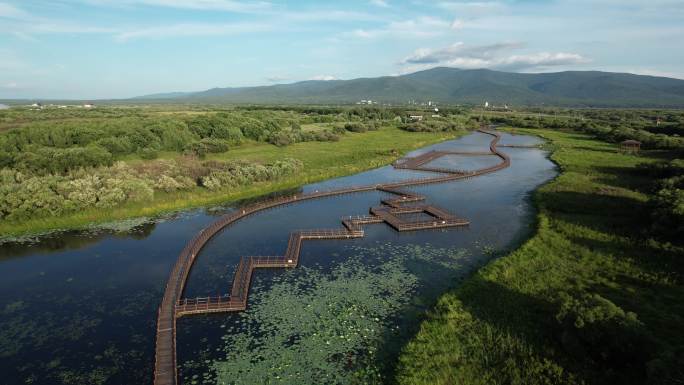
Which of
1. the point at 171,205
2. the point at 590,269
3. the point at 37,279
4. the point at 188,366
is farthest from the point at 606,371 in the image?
the point at 171,205

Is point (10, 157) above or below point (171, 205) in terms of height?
above

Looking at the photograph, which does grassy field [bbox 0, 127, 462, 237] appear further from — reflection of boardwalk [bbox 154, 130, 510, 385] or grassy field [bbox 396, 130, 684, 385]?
grassy field [bbox 396, 130, 684, 385]

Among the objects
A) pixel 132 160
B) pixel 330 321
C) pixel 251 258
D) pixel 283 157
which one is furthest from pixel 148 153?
pixel 330 321

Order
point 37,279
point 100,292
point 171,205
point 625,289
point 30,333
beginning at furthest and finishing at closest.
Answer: point 171,205, point 37,279, point 100,292, point 625,289, point 30,333

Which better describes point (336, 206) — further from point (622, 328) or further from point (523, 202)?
point (622, 328)

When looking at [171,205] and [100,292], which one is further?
[171,205]

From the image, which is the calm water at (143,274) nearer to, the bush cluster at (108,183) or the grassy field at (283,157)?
the grassy field at (283,157)

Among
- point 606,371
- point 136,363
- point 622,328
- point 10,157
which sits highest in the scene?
point 10,157
